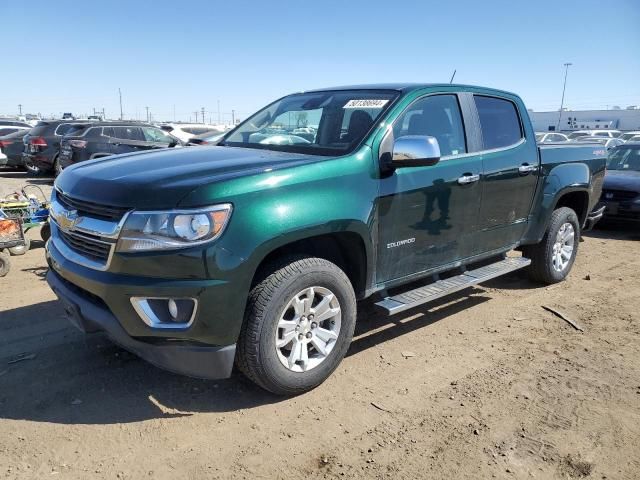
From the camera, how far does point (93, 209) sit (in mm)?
2949

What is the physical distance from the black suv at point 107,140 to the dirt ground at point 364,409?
8861mm

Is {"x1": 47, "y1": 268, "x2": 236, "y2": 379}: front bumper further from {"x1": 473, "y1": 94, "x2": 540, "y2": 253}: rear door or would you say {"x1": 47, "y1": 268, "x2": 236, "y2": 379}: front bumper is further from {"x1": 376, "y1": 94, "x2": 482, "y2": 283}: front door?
{"x1": 473, "y1": 94, "x2": 540, "y2": 253}: rear door

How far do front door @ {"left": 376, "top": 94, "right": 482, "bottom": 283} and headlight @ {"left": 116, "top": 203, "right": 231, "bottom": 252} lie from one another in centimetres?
125

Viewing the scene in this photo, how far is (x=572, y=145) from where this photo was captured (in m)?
5.62

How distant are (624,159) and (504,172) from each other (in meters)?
7.30

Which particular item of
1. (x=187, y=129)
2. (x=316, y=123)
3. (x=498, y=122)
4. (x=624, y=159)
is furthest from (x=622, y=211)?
(x=187, y=129)

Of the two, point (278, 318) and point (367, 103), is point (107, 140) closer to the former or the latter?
point (367, 103)

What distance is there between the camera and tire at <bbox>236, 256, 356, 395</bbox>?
2938 millimetres

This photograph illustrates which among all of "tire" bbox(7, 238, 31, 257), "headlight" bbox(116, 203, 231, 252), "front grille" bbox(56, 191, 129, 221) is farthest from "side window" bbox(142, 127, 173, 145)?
"headlight" bbox(116, 203, 231, 252)

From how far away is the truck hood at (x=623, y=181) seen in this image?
8930mm

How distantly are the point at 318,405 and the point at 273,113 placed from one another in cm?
259

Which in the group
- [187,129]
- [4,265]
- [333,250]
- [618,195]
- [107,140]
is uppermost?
[187,129]

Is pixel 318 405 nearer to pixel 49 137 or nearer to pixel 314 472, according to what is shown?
pixel 314 472

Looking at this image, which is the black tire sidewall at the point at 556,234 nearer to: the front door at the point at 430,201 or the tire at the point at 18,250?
the front door at the point at 430,201
